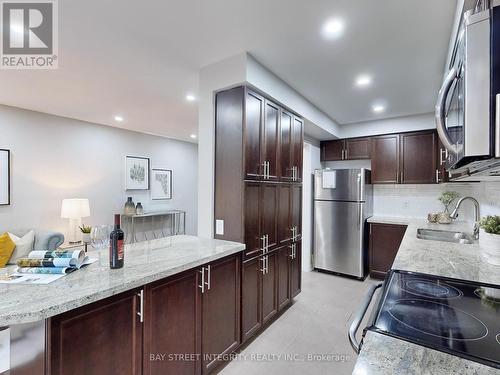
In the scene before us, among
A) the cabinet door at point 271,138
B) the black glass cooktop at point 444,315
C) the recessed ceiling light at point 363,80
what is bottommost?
the black glass cooktop at point 444,315

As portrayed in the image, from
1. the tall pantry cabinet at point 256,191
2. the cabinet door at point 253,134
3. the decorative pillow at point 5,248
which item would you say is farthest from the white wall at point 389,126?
the decorative pillow at point 5,248

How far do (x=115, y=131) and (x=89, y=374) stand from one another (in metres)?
4.50

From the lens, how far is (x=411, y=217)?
4246 millimetres

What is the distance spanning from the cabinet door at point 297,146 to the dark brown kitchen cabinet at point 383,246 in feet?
5.66

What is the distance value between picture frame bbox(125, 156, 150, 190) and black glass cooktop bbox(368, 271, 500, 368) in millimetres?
4839

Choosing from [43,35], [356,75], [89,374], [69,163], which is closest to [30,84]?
[43,35]

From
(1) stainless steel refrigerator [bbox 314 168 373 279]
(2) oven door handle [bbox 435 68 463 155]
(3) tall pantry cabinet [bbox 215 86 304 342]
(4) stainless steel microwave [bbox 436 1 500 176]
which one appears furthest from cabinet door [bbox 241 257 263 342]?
(1) stainless steel refrigerator [bbox 314 168 373 279]

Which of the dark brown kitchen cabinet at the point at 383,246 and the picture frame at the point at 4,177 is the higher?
the picture frame at the point at 4,177

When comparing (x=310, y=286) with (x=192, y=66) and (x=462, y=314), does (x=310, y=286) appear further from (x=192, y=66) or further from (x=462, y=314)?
(x=192, y=66)

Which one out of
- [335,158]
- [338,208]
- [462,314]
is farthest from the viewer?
[335,158]

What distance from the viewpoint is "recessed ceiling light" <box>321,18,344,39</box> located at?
68.6 inches

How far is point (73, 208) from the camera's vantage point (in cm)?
387

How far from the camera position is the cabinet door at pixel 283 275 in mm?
2834

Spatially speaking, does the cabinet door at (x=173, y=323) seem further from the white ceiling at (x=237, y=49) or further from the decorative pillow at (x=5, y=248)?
the decorative pillow at (x=5, y=248)
